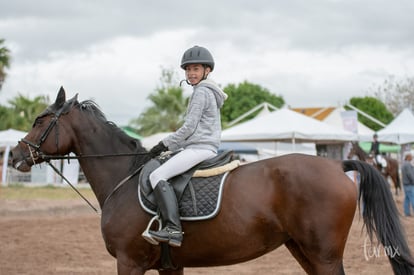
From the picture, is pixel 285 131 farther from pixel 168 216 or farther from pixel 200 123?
pixel 168 216

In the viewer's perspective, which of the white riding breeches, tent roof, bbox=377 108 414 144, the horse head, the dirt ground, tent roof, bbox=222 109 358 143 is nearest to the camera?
the white riding breeches

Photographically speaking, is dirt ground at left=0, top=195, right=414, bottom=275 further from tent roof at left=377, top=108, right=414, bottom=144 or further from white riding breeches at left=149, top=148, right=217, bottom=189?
tent roof at left=377, top=108, right=414, bottom=144

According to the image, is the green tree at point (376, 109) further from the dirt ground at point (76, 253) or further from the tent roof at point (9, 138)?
the dirt ground at point (76, 253)

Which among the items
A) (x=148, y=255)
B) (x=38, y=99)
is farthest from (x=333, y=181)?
(x=38, y=99)

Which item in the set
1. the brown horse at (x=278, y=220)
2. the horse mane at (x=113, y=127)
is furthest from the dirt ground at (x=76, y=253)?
the horse mane at (x=113, y=127)

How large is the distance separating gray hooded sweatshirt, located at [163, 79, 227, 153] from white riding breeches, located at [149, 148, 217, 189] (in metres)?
0.09

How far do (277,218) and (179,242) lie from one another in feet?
3.30

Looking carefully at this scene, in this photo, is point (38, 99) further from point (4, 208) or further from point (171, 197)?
point (171, 197)

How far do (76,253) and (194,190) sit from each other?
21.0 feet

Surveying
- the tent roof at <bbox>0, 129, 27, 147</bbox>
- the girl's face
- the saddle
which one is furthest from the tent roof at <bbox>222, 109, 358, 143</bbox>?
the saddle

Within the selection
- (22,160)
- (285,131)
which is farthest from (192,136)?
(285,131)

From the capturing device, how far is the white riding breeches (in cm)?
557

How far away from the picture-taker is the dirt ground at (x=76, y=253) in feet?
30.8

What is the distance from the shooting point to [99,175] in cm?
614
